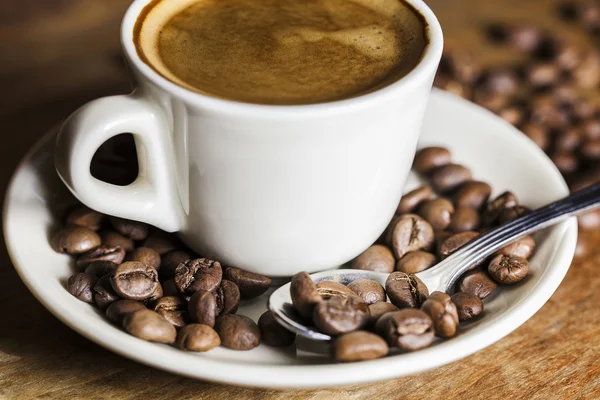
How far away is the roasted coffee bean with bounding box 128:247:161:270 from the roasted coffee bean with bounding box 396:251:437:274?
0.41m

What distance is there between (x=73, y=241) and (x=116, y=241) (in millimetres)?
72

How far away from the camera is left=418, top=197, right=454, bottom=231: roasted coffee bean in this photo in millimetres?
1333

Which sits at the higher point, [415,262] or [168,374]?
[415,262]

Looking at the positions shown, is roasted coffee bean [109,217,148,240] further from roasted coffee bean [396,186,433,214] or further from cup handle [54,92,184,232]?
roasted coffee bean [396,186,433,214]

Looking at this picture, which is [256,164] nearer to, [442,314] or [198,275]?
[198,275]

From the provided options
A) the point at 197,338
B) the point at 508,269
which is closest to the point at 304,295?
the point at 197,338

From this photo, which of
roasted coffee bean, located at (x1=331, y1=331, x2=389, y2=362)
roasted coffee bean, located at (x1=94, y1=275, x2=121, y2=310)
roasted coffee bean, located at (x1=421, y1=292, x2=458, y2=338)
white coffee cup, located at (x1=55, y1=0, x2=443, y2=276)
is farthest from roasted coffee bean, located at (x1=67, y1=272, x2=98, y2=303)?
roasted coffee bean, located at (x1=421, y1=292, x2=458, y2=338)

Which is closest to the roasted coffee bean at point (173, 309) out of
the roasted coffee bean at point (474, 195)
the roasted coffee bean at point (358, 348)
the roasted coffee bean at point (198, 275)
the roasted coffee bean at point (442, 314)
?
the roasted coffee bean at point (198, 275)

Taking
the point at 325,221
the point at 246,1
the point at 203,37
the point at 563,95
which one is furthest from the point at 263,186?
the point at 563,95

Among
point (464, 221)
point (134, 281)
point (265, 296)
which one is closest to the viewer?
point (134, 281)

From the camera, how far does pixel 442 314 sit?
102 centimetres

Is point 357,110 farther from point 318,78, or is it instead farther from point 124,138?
point 124,138

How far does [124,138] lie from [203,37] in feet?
1.04

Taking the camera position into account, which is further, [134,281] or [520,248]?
[520,248]
